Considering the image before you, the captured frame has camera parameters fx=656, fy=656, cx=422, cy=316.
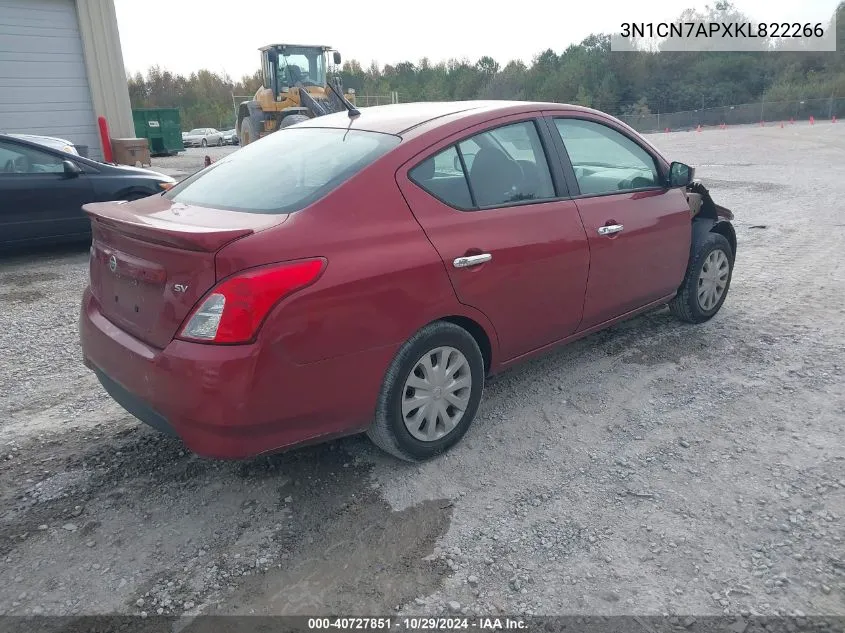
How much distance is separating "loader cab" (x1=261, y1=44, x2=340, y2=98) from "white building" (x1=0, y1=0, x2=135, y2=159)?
413 centimetres

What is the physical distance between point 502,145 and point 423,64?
77135 millimetres

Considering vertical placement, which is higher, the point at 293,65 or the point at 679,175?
the point at 293,65

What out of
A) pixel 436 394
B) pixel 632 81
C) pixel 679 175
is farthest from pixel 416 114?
pixel 632 81

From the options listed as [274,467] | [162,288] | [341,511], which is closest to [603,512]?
[341,511]

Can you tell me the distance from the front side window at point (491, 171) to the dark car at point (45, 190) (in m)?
4.78

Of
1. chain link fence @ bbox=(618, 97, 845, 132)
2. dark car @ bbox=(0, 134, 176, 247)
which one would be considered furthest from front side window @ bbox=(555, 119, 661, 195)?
chain link fence @ bbox=(618, 97, 845, 132)

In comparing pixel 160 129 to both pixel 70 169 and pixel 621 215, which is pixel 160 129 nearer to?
pixel 70 169

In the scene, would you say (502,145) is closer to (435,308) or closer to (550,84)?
(435,308)

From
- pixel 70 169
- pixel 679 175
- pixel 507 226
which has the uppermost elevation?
pixel 70 169

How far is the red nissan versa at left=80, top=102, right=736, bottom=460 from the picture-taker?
253 cm

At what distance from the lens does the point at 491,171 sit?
3.41 metres

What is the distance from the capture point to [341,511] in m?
2.88

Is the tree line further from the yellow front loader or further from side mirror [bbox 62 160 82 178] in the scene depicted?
side mirror [bbox 62 160 82 178]

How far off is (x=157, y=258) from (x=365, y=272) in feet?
2.78
